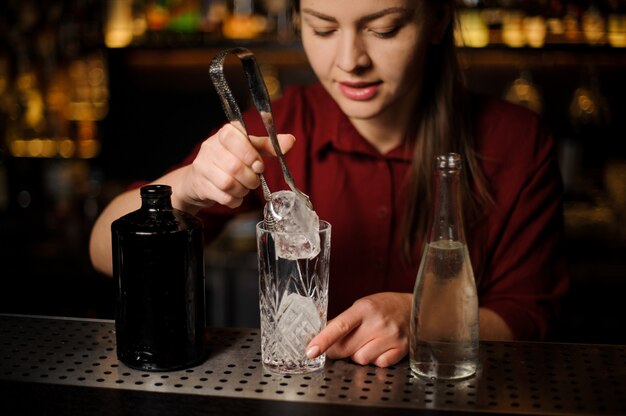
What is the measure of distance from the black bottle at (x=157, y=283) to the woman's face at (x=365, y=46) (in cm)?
48

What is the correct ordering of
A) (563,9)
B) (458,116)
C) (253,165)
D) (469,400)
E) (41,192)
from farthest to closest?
(41,192) → (563,9) → (458,116) → (253,165) → (469,400)

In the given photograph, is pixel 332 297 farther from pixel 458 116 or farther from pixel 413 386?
pixel 413 386

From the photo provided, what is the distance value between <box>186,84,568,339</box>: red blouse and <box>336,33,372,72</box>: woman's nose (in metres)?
0.34

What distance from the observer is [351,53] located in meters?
1.48

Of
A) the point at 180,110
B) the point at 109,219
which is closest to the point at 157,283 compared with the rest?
the point at 109,219

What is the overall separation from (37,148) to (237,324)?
3.86 ft

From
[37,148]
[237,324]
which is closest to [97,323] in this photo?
[237,324]

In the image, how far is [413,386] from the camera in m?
1.14

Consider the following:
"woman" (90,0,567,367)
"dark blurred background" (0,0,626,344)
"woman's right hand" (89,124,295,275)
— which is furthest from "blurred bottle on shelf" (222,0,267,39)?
"woman's right hand" (89,124,295,275)

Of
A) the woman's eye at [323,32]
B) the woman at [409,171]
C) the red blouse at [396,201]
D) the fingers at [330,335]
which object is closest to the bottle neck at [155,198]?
the fingers at [330,335]

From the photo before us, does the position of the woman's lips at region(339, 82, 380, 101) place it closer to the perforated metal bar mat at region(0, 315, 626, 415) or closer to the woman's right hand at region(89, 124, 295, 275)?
the woman's right hand at region(89, 124, 295, 275)

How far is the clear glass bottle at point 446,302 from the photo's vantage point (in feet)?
3.75

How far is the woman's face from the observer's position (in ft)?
4.82

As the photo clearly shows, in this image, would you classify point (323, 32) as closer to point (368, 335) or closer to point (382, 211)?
point (382, 211)
